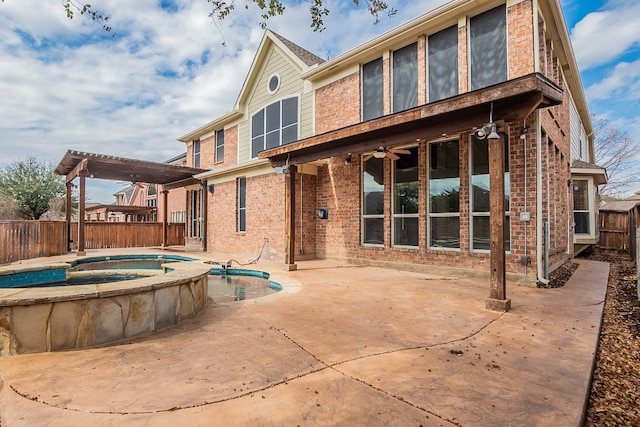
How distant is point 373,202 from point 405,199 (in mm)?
975

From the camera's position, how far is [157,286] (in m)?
3.75

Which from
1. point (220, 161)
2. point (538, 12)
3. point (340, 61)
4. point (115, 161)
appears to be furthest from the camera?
point (220, 161)

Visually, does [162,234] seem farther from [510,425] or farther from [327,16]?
[510,425]

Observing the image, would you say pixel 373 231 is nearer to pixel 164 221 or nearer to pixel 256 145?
pixel 256 145

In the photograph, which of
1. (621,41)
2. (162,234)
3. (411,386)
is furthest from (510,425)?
(621,41)

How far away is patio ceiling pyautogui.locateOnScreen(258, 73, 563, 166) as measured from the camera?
14.2ft

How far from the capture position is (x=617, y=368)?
2.94 m

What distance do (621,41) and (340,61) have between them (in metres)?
16.1

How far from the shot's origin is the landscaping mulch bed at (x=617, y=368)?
2209mm

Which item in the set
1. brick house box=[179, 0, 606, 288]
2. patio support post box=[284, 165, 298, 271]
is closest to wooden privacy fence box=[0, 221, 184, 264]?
brick house box=[179, 0, 606, 288]

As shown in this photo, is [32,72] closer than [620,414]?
No

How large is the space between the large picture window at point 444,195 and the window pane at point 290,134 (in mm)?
5264

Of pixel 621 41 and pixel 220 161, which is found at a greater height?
pixel 621 41

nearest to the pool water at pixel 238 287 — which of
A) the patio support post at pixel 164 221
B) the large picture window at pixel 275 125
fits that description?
the large picture window at pixel 275 125
